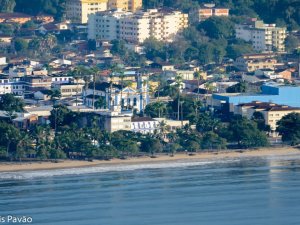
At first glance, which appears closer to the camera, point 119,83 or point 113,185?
point 113,185

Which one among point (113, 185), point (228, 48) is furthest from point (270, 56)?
point (113, 185)

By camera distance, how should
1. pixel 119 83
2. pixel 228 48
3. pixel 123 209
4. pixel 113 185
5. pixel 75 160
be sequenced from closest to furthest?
pixel 123 209, pixel 113 185, pixel 75 160, pixel 119 83, pixel 228 48

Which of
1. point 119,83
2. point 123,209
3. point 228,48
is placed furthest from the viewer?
point 228,48

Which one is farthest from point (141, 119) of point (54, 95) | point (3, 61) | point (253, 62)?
point (3, 61)

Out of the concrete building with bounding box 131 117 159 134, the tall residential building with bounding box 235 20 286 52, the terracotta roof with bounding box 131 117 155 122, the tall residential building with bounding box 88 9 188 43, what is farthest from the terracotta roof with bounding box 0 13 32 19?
the concrete building with bounding box 131 117 159 134

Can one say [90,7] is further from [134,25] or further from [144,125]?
[144,125]

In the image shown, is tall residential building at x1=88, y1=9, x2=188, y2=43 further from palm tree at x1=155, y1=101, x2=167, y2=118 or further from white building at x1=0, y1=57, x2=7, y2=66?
palm tree at x1=155, y1=101, x2=167, y2=118

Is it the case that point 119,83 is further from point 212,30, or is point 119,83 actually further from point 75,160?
point 212,30
